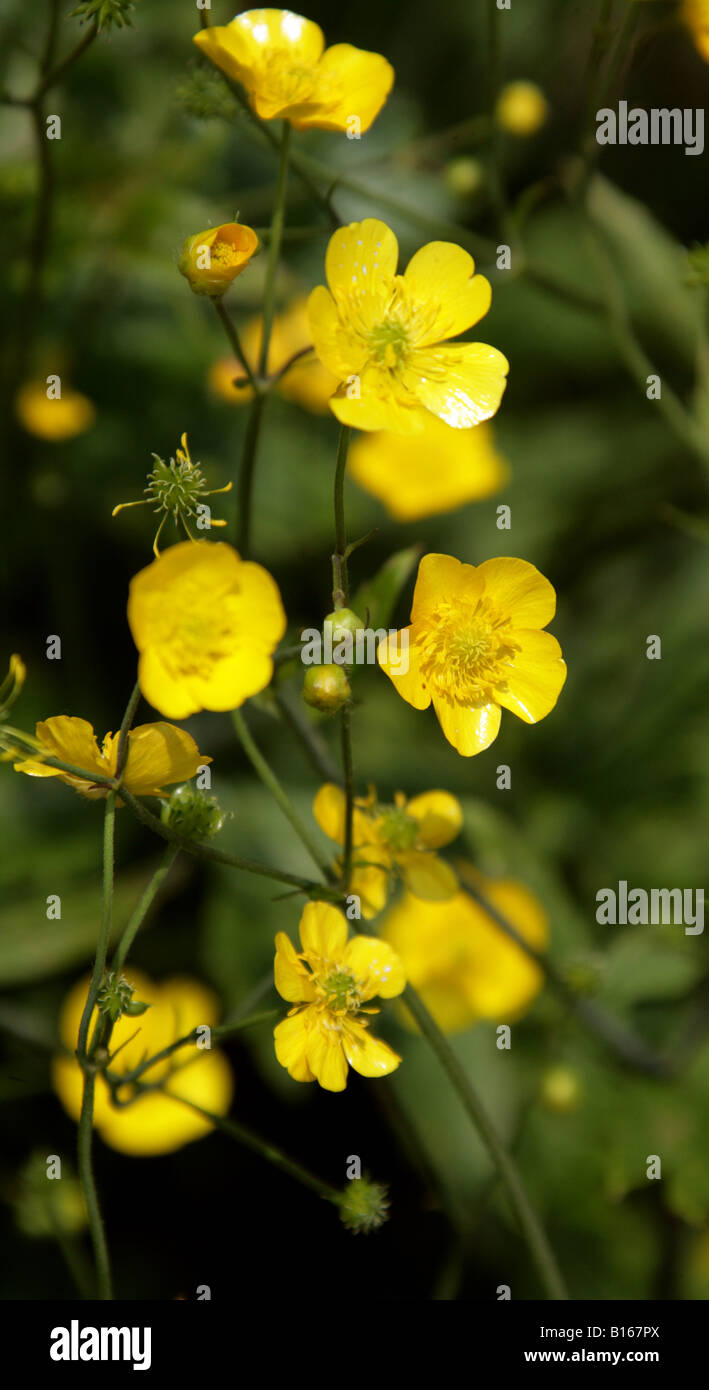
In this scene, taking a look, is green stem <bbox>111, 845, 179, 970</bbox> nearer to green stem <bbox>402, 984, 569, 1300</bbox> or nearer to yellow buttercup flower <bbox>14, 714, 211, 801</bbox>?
yellow buttercup flower <bbox>14, 714, 211, 801</bbox>

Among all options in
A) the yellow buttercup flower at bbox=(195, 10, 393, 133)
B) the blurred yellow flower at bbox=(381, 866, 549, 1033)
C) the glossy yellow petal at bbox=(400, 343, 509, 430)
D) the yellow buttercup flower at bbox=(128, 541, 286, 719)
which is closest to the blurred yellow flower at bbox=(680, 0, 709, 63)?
the yellow buttercup flower at bbox=(195, 10, 393, 133)

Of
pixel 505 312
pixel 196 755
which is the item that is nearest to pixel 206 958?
pixel 196 755

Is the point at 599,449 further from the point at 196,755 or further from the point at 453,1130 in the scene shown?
the point at 196,755

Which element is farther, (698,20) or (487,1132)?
(698,20)

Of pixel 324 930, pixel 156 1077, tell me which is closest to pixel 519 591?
pixel 324 930

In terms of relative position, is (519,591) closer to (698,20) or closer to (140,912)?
(140,912)

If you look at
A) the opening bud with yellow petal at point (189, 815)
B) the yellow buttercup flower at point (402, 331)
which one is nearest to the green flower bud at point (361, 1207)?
the opening bud with yellow petal at point (189, 815)
